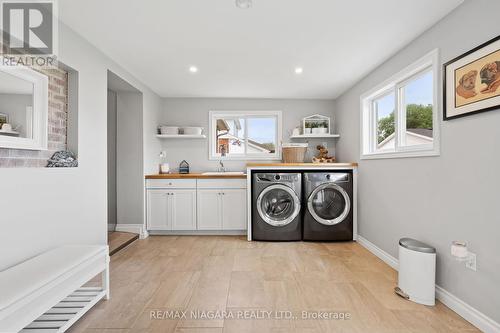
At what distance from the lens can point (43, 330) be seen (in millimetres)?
1560

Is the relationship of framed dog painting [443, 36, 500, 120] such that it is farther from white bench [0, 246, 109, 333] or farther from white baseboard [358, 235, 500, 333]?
white bench [0, 246, 109, 333]

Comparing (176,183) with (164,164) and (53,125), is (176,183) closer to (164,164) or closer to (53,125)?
(164,164)

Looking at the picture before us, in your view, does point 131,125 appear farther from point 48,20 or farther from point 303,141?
point 303,141

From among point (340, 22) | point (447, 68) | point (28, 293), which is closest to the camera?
point (28, 293)

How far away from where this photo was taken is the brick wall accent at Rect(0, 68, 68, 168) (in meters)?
1.92

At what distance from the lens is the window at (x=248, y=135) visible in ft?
15.5

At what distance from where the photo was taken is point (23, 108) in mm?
1913

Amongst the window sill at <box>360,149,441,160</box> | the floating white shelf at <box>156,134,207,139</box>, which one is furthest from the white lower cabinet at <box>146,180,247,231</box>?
the window sill at <box>360,149,441,160</box>

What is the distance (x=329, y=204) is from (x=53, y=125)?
3.21m

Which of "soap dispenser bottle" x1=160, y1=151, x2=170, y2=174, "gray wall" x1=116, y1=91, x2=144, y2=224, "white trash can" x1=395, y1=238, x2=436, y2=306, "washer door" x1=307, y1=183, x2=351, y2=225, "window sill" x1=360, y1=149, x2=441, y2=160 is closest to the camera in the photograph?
"white trash can" x1=395, y1=238, x2=436, y2=306

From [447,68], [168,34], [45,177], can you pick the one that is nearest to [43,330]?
[45,177]

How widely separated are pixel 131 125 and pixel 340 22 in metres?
3.00

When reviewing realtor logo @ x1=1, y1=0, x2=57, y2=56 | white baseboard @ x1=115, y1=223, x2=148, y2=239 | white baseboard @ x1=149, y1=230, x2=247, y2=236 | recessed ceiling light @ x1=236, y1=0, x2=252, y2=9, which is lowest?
white baseboard @ x1=149, y1=230, x2=247, y2=236

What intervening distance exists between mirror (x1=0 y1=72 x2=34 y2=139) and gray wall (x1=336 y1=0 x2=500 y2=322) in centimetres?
311
